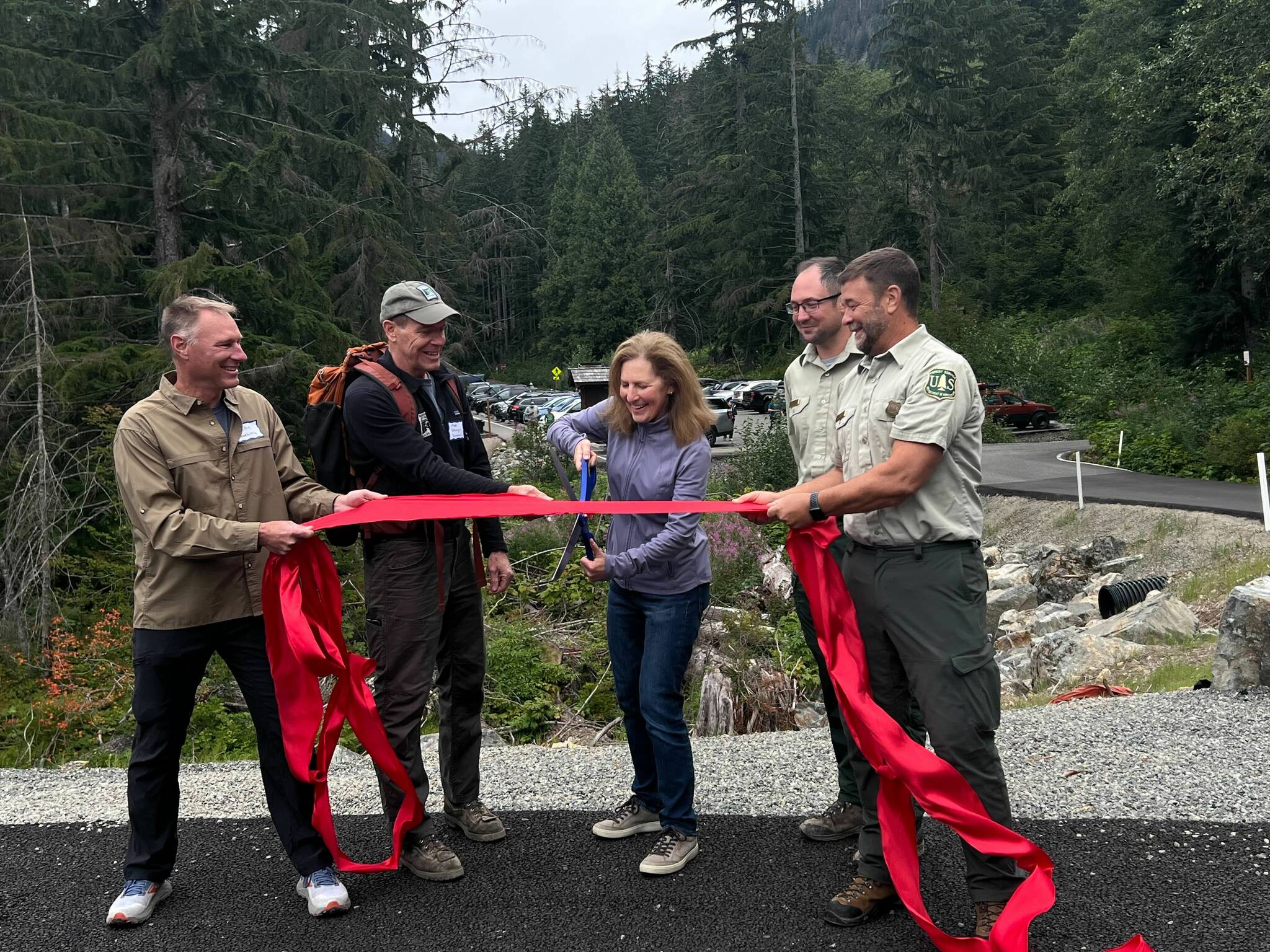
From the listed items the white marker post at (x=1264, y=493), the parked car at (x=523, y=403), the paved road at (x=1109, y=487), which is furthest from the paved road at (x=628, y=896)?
the parked car at (x=523, y=403)

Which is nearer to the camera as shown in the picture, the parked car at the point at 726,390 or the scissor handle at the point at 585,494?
the scissor handle at the point at 585,494

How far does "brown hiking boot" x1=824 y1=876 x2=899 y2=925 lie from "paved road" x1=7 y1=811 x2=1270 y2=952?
4 centimetres

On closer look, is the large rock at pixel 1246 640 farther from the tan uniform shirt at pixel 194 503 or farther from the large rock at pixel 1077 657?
the tan uniform shirt at pixel 194 503

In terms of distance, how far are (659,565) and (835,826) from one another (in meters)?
1.35

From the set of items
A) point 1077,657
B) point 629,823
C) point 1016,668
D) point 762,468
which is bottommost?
point 1016,668

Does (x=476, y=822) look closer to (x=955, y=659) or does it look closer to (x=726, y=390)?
(x=955, y=659)

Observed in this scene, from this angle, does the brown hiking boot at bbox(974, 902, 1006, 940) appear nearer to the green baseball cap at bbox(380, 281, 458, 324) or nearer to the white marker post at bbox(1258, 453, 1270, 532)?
the green baseball cap at bbox(380, 281, 458, 324)

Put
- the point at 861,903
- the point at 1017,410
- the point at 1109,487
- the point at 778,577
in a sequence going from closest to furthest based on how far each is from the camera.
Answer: the point at 861,903
the point at 778,577
the point at 1109,487
the point at 1017,410

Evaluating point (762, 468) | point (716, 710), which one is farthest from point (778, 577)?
point (716, 710)

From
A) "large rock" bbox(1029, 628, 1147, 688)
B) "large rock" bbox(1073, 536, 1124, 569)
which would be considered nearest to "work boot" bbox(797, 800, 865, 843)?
"large rock" bbox(1029, 628, 1147, 688)

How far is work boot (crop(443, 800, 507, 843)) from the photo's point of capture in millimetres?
4602

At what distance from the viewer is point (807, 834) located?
177 inches

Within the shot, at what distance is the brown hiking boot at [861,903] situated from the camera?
12.4 feet

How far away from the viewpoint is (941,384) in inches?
143
